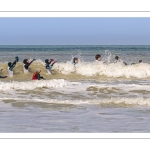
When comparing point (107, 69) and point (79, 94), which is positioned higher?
point (107, 69)

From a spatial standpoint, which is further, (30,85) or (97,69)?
(97,69)

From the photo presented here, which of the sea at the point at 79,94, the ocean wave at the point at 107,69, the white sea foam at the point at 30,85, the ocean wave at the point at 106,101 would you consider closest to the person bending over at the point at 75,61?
the sea at the point at 79,94

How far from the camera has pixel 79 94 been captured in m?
8.87

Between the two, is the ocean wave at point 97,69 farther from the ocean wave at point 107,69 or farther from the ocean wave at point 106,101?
the ocean wave at point 106,101

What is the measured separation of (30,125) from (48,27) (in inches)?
67.4

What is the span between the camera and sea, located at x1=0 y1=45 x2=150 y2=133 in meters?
6.96

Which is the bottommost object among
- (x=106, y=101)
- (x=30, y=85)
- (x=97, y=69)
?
(x=106, y=101)

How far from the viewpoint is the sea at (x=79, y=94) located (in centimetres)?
696

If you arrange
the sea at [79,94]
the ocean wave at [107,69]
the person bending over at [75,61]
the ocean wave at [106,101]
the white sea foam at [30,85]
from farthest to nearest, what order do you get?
the person bending over at [75,61] → the ocean wave at [107,69] → the white sea foam at [30,85] → the ocean wave at [106,101] → the sea at [79,94]

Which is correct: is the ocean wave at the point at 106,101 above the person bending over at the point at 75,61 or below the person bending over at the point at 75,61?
below

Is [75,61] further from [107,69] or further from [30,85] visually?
[30,85]

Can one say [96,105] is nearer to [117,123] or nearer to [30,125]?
[117,123]

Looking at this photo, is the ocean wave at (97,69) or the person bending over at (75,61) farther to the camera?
the person bending over at (75,61)

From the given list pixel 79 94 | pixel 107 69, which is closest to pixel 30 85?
pixel 79 94
